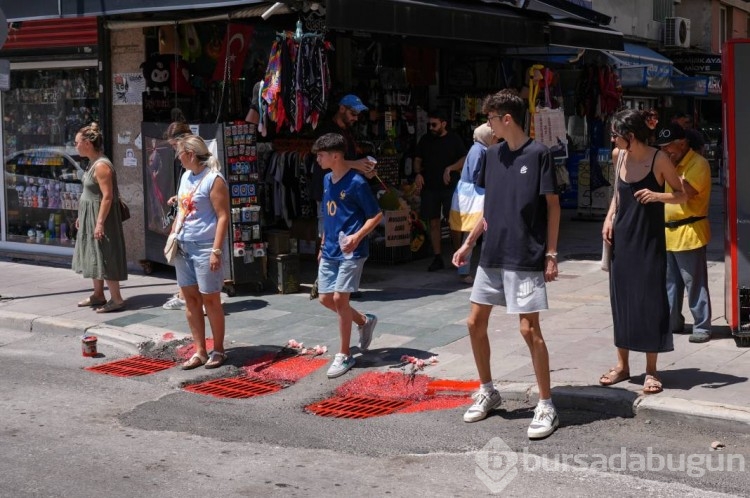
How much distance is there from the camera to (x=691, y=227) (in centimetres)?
813

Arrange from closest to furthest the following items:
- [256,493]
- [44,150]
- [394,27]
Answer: [256,493] < [394,27] < [44,150]

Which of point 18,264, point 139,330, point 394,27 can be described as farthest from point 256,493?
point 18,264

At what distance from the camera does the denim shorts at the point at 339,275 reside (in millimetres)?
7852

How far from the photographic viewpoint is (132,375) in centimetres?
829

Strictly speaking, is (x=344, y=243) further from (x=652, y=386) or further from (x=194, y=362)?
(x=652, y=386)

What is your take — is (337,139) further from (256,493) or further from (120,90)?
(120,90)

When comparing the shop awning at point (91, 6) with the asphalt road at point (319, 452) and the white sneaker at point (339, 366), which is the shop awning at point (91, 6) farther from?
the asphalt road at point (319, 452)

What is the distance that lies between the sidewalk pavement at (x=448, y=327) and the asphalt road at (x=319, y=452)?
0.26 m

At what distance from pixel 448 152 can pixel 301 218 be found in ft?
6.49

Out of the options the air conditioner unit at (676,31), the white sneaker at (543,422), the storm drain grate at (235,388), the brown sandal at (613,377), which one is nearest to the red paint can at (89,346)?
the storm drain grate at (235,388)

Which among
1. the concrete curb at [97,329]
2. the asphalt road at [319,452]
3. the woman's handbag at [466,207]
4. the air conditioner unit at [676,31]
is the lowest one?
the asphalt road at [319,452]

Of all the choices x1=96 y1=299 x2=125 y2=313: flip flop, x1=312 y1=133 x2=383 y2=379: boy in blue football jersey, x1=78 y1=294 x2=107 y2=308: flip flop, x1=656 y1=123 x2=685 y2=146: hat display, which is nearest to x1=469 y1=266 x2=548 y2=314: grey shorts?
x1=312 y1=133 x2=383 y2=379: boy in blue football jersey

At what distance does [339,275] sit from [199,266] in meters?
1.14

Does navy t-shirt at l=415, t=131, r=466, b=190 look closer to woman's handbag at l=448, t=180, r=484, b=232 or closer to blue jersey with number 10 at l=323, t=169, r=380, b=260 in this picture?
woman's handbag at l=448, t=180, r=484, b=232
